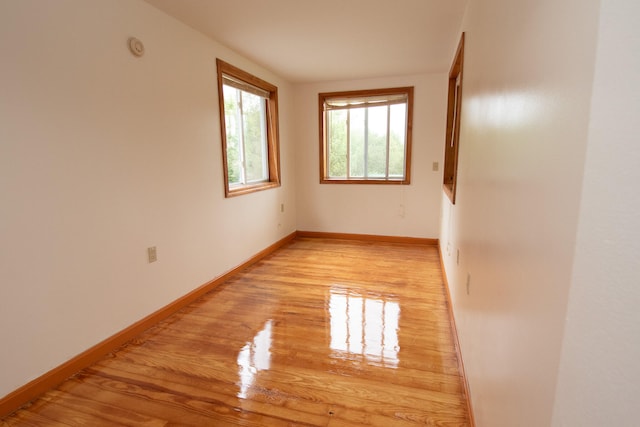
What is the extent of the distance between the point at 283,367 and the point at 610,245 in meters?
1.81

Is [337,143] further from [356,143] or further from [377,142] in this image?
[377,142]

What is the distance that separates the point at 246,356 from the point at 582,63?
82.4 inches

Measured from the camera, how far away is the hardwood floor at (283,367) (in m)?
1.57

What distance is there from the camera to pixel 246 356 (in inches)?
80.3

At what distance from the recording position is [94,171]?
199cm

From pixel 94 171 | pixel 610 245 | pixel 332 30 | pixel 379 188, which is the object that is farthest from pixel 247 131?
pixel 610 245

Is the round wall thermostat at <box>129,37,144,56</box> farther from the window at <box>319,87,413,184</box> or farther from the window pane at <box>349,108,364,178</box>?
the window pane at <box>349,108,364,178</box>

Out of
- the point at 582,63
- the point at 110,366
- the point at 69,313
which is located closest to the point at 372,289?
the point at 110,366

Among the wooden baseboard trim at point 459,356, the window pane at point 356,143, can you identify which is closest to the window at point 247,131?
the window pane at point 356,143

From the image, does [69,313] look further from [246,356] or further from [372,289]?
[372,289]

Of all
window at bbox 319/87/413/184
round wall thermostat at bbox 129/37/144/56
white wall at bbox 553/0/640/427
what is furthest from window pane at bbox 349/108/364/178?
white wall at bbox 553/0/640/427

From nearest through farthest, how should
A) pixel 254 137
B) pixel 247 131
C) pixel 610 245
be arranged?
pixel 610 245
pixel 247 131
pixel 254 137

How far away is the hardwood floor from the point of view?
157cm

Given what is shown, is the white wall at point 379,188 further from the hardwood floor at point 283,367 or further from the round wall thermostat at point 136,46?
the round wall thermostat at point 136,46
